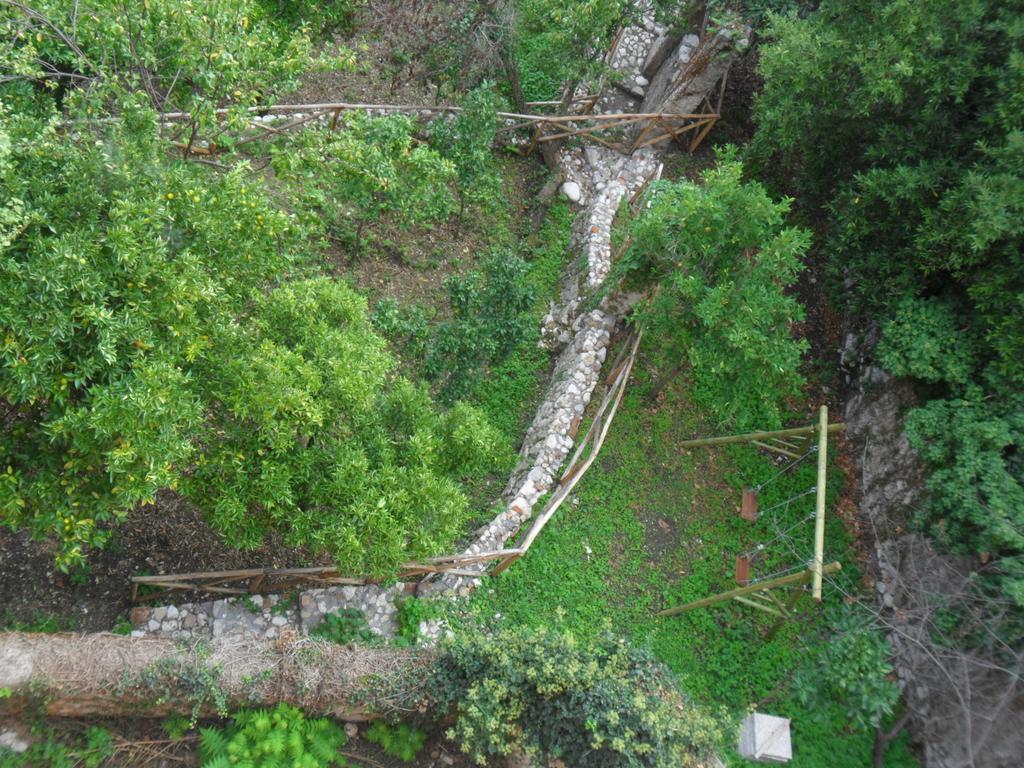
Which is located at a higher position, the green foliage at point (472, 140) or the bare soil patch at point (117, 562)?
the green foliage at point (472, 140)

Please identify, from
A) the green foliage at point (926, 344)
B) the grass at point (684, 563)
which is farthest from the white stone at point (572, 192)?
the green foliage at point (926, 344)

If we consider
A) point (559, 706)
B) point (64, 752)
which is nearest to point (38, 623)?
point (64, 752)

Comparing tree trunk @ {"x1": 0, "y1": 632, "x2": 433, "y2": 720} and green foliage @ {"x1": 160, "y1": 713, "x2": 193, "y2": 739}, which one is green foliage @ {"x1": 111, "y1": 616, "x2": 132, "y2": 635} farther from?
green foliage @ {"x1": 160, "y1": 713, "x2": 193, "y2": 739}

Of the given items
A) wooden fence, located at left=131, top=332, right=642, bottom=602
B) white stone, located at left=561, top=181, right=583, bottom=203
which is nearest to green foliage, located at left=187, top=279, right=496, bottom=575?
wooden fence, located at left=131, top=332, right=642, bottom=602

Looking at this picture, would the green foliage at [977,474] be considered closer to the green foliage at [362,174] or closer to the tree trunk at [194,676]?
the tree trunk at [194,676]

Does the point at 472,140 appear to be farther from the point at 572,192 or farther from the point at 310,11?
the point at 310,11

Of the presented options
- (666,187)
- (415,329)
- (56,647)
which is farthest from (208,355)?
(666,187)
